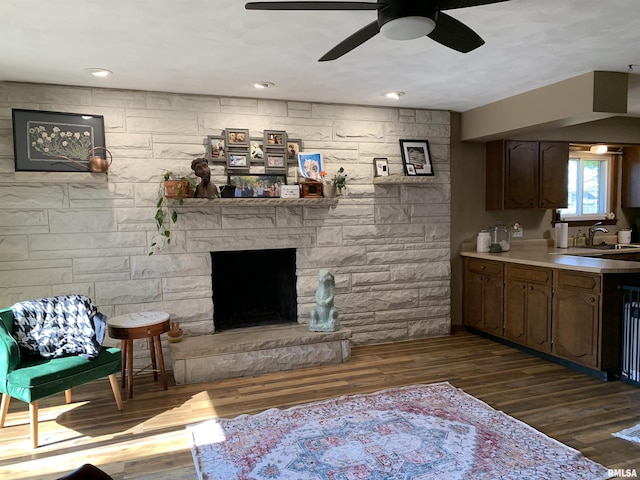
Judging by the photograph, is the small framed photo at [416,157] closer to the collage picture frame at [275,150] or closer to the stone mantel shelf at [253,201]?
the stone mantel shelf at [253,201]

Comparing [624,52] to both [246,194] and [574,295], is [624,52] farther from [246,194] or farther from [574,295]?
[246,194]

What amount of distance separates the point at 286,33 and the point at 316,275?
243cm

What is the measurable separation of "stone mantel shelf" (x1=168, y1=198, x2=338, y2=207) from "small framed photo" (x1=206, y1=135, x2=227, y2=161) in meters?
0.45

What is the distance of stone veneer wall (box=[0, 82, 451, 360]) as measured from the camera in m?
3.68

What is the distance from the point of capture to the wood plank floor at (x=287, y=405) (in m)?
2.58

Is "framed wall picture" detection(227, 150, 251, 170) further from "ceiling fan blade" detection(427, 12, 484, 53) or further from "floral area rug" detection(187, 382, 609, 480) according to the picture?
"ceiling fan blade" detection(427, 12, 484, 53)

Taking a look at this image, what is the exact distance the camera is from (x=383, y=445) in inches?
105

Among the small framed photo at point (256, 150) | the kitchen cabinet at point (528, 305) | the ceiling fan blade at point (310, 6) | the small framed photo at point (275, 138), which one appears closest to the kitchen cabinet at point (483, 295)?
the kitchen cabinet at point (528, 305)

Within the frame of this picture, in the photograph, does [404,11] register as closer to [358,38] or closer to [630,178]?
[358,38]

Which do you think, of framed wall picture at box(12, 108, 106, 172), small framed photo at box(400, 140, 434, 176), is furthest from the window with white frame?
framed wall picture at box(12, 108, 106, 172)

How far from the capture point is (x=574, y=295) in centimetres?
378

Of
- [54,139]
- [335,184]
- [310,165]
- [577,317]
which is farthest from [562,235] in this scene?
[54,139]

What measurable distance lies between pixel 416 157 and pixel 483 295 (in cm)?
166

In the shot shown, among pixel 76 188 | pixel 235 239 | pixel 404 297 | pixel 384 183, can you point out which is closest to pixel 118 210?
pixel 76 188
